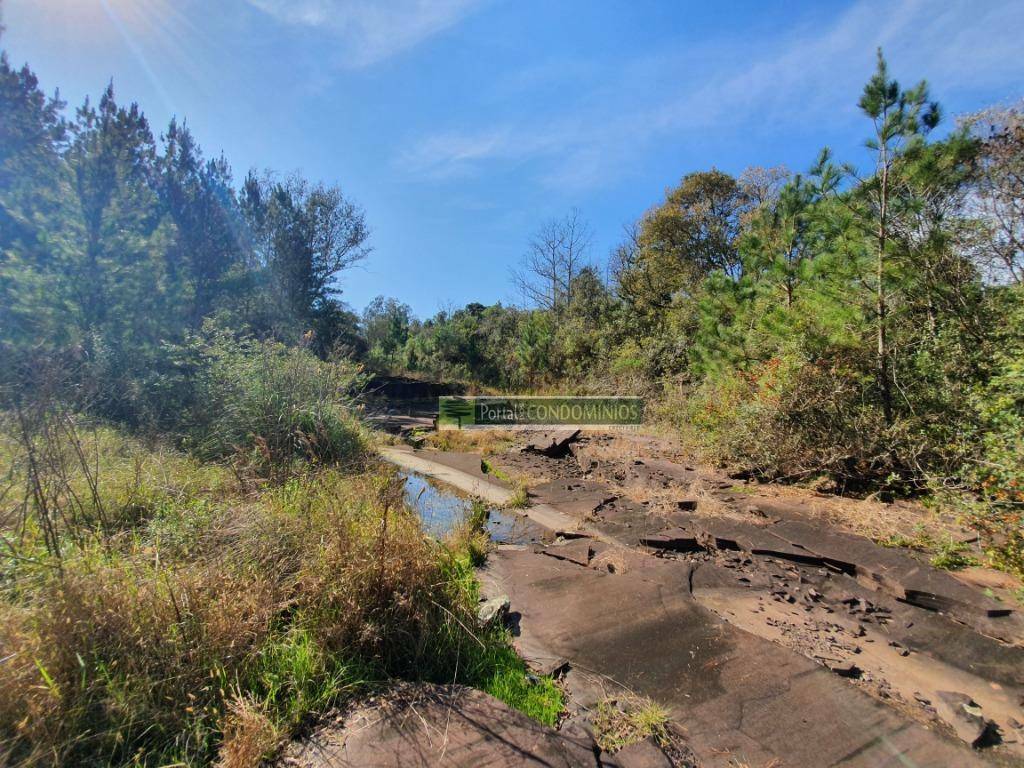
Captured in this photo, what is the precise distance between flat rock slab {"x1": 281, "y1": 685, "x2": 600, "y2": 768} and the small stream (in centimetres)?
224

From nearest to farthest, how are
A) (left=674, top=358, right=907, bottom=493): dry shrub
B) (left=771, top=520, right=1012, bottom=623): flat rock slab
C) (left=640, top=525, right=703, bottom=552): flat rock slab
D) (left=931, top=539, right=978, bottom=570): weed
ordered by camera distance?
(left=771, top=520, right=1012, bottom=623): flat rock slab
(left=931, top=539, right=978, bottom=570): weed
(left=640, top=525, right=703, bottom=552): flat rock slab
(left=674, top=358, right=907, bottom=493): dry shrub

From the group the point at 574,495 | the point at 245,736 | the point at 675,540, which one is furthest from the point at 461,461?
the point at 245,736

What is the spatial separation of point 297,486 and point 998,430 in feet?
20.1

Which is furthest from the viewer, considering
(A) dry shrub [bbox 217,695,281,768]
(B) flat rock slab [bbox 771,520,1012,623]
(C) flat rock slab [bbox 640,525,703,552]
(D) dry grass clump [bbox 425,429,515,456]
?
(D) dry grass clump [bbox 425,429,515,456]

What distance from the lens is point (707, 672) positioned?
2504 mm

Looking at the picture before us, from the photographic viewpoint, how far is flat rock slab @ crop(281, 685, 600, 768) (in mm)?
1716

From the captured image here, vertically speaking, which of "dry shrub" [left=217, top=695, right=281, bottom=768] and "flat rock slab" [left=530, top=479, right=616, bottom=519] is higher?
"dry shrub" [left=217, top=695, right=281, bottom=768]

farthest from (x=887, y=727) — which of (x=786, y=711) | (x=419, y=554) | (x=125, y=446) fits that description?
(x=125, y=446)

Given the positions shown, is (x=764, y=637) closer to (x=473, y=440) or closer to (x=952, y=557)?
(x=952, y=557)

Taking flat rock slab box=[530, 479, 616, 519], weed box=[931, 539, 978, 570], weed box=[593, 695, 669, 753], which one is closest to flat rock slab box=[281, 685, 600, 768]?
weed box=[593, 695, 669, 753]

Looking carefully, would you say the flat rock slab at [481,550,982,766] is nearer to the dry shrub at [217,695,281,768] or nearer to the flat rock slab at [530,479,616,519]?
the dry shrub at [217,695,281,768]

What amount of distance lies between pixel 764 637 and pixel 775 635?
0.10 metres

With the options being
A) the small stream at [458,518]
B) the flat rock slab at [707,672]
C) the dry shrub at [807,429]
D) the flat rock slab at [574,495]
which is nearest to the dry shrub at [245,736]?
the flat rock slab at [707,672]

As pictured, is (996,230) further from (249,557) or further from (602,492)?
(249,557)
